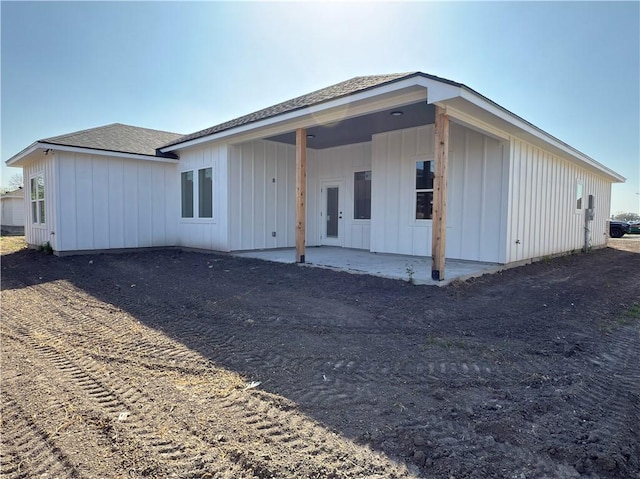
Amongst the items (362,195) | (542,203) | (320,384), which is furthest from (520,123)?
(320,384)

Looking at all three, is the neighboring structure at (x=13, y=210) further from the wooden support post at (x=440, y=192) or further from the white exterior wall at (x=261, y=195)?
the wooden support post at (x=440, y=192)

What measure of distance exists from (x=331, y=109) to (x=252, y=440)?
20.6 ft

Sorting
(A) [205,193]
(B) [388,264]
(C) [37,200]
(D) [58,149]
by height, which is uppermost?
(D) [58,149]

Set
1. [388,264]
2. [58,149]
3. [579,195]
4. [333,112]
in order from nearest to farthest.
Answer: [333,112] → [388,264] → [58,149] → [579,195]

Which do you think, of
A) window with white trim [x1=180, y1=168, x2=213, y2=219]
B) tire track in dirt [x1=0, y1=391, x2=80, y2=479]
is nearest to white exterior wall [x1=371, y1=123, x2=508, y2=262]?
window with white trim [x1=180, y1=168, x2=213, y2=219]

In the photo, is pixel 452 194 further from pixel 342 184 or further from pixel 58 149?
pixel 58 149

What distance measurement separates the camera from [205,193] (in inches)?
428

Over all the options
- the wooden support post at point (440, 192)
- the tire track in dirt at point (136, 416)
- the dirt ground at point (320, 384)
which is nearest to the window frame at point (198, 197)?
the dirt ground at point (320, 384)

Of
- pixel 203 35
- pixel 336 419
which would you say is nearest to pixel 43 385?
pixel 336 419

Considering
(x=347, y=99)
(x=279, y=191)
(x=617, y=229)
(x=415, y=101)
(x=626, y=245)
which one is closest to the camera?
(x=415, y=101)

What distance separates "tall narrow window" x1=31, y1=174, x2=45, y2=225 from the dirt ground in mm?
7120

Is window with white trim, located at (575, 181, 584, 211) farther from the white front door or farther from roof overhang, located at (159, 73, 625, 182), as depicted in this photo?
the white front door

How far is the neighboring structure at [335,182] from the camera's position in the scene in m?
7.69

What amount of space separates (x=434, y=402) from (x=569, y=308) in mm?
3968
